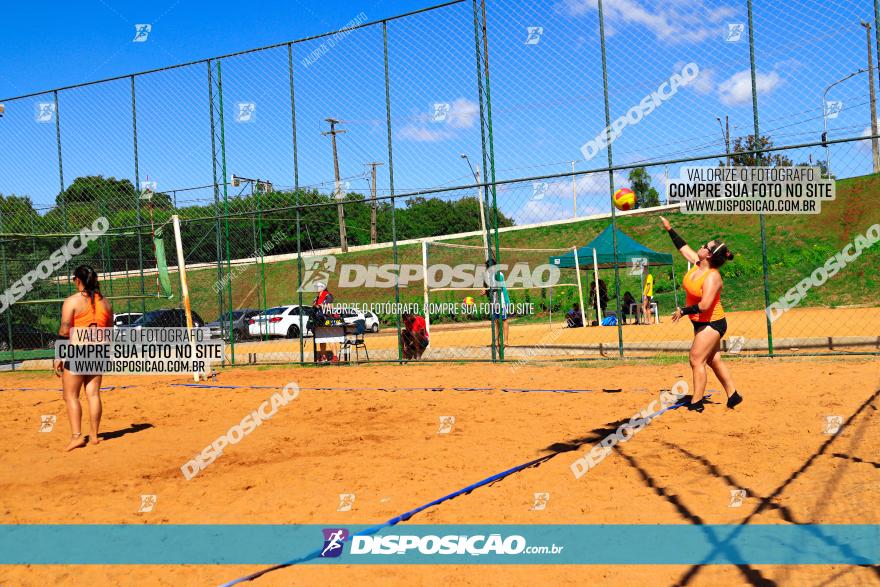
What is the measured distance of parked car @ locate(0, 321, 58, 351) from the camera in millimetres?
19375

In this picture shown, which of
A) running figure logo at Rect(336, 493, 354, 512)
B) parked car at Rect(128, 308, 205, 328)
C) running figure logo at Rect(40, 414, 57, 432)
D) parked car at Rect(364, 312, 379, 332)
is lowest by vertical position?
running figure logo at Rect(336, 493, 354, 512)

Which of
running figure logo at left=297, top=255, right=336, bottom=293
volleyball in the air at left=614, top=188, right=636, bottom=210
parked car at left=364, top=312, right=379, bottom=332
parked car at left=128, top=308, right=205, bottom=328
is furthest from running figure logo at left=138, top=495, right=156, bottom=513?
running figure logo at left=297, top=255, right=336, bottom=293

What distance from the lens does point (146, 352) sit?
14.2 metres

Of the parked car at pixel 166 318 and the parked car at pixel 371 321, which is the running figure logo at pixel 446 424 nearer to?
the parked car at pixel 166 318

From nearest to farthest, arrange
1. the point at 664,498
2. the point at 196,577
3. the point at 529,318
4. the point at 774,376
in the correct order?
the point at 196,577
the point at 664,498
the point at 774,376
the point at 529,318

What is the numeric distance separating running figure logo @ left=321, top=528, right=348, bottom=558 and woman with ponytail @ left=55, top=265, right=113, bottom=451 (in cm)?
441

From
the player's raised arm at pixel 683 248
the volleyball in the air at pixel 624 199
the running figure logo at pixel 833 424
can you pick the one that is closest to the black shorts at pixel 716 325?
the player's raised arm at pixel 683 248

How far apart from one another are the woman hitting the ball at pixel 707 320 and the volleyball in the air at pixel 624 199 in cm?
445

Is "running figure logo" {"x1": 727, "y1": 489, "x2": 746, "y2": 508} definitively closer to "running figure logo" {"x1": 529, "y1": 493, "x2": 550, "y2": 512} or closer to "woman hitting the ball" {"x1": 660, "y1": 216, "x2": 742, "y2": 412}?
"running figure logo" {"x1": 529, "y1": 493, "x2": 550, "y2": 512}

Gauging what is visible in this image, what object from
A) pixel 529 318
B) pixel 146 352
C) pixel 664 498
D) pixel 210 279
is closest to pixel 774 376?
pixel 664 498

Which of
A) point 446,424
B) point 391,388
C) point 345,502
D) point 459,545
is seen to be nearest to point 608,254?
point 391,388

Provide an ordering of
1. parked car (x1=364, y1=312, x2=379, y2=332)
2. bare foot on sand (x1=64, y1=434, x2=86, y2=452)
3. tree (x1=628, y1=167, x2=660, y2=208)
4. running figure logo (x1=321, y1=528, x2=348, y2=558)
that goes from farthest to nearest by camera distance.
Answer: parked car (x1=364, y1=312, x2=379, y2=332), tree (x1=628, y1=167, x2=660, y2=208), bare foot on sand (x1=64, y1=434, x2=86, y2=452), running figure logo (x1=321, y1=528, x2=348, y2=558)

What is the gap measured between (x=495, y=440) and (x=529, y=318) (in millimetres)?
20720

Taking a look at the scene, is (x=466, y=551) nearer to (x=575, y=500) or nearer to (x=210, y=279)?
(x=575, y=500)
